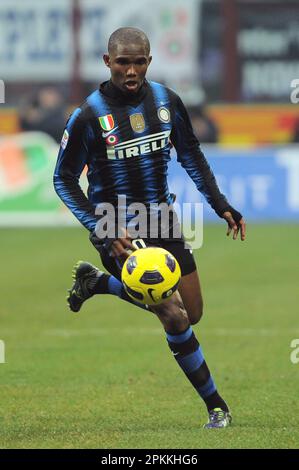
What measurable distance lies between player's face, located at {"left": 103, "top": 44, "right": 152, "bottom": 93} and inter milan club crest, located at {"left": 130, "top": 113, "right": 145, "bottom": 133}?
189 millimetres

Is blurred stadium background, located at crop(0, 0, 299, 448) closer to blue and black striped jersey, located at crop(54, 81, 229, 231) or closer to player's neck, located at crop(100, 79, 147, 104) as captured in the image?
blue and black striped jersey, located at crop(54, 81, 229, 231)

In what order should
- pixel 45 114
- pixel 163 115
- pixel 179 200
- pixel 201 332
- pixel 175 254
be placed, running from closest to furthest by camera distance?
pixel 163 115
pixel 175 254
pixel 201 332
pixel 179 200
pixel 45 114

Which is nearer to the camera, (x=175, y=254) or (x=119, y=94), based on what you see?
(x=119, y=94)

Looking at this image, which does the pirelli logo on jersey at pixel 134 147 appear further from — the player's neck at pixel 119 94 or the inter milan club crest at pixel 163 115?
the player's neck at pixel 119 94

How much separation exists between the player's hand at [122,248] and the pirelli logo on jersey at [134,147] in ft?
1.70

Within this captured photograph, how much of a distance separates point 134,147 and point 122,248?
2.20 feet

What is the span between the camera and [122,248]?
282 inches

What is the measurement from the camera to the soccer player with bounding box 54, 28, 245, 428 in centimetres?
718

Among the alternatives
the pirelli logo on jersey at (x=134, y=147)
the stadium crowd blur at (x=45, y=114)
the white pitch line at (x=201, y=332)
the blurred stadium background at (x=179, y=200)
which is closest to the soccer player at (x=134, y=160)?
the pirelli logo on jersey at (x=134, y=147)

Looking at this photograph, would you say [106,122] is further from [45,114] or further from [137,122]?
[45,114]

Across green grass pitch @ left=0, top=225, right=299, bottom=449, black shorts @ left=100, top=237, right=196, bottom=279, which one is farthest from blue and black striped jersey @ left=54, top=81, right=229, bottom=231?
green grass pitch @ left=0, top=225, right=299, bottom=449

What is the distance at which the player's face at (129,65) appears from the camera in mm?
7074

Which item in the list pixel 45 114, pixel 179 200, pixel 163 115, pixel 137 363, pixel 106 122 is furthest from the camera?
pixel 45 114

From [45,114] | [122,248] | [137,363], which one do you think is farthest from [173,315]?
[45,114]
